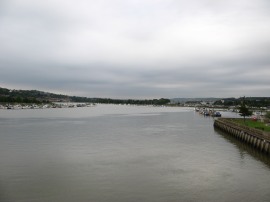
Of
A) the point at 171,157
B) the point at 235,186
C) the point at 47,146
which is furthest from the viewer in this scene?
the point at 47,146

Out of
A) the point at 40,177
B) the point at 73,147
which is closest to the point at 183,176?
the point at 40,177

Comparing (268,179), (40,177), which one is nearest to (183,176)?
(268,179)

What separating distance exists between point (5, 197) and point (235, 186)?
46.5ft

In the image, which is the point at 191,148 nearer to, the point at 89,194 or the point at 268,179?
the point at 268,179

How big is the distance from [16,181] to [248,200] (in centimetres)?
1489

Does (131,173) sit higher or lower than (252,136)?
lower

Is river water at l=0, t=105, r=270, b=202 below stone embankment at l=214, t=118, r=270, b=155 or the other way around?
below

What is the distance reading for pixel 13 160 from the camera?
31250 mm

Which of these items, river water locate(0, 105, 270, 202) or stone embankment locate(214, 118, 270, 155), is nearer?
river water locate(0, 105, 270, 202)

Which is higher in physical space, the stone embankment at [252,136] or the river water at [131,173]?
the stone embankment at [252,136]

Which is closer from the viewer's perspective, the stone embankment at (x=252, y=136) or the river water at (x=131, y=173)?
the river water at (x=131, y=173)

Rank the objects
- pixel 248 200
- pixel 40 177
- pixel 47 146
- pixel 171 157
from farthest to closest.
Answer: pixel 47 146, pixel 171 157, pixel 40 177, pixel 248 200

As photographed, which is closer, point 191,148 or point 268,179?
point 268,179

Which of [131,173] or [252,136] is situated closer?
[131,173]
